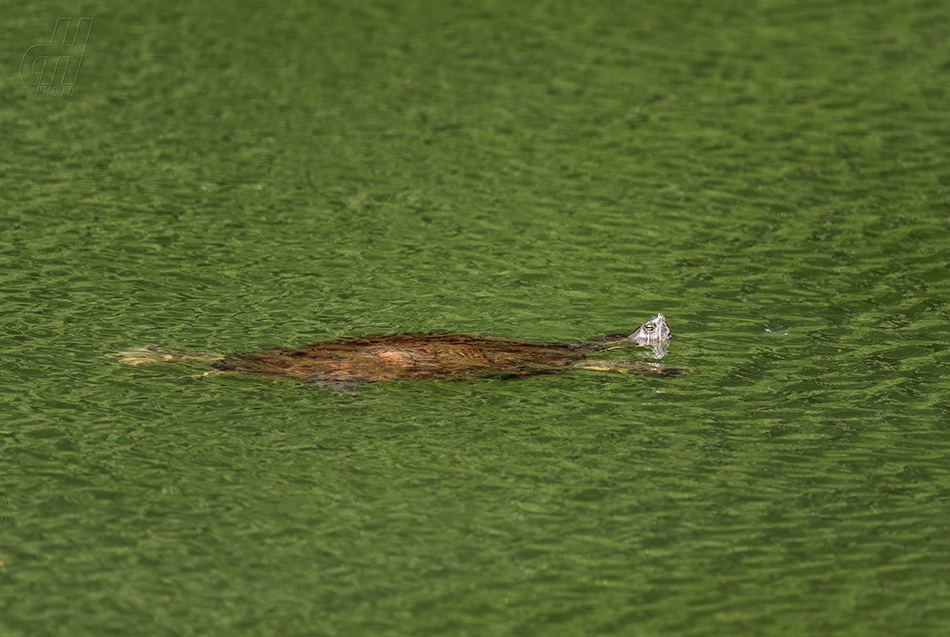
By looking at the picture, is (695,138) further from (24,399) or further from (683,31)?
(24,399)

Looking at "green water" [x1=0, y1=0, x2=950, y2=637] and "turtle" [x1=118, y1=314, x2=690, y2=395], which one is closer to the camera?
"green water" [x1=0, y1=0, x2=950, y2=637]

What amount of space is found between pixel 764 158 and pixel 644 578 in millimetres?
8475

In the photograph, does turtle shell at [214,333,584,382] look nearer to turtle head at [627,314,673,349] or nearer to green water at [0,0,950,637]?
green water at [0,0,950,637]

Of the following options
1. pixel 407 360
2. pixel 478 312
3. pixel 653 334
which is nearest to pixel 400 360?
pixel 407 360

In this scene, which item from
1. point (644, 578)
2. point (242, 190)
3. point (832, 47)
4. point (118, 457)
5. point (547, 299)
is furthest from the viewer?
point (832, 47)

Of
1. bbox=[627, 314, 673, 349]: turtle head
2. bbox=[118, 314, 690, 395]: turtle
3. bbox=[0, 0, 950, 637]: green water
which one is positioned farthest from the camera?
bbox=[627, 314, 673, 349]: turtle head

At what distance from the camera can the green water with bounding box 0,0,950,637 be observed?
24.1 feet

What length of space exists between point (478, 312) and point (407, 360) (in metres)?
1.42

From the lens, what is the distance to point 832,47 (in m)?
18.6

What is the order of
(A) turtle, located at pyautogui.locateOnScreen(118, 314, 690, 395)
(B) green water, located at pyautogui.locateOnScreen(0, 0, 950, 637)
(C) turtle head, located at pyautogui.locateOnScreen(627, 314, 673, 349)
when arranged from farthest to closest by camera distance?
(C) turtle head, located at pyautogui.locateOnScreen(627, 314, 673, 349)
(A) turtle, located at pyautogui.locateOnScreen(118, 314, 690, 395)
(B) green water, located at pyautogui.locateOnScreen(0, 0, 950, 637)

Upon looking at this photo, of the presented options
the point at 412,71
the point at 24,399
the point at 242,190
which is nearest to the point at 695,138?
the point at 412,71

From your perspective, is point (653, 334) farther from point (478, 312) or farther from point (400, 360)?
point (400, 360)

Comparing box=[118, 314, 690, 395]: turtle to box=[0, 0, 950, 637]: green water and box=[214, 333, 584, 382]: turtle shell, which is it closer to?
box=[214, 333, 584, 382]: turtle shell

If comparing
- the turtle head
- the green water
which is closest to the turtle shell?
the green water
